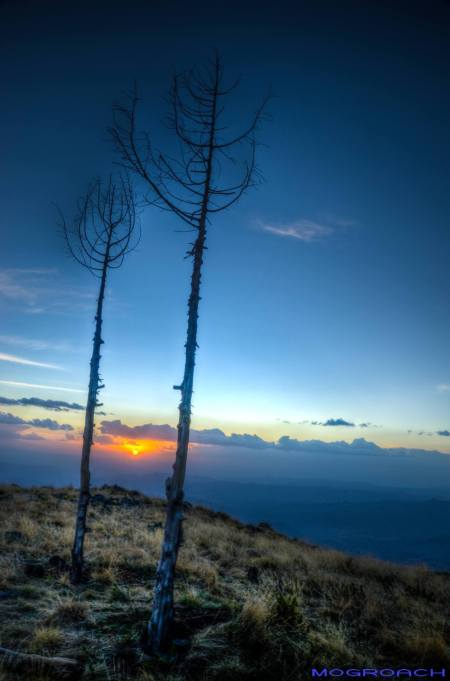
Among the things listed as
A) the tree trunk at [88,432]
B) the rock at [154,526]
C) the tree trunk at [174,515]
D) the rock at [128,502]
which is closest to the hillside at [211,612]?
the tree trunk at [174,515]

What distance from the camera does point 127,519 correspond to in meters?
16.9

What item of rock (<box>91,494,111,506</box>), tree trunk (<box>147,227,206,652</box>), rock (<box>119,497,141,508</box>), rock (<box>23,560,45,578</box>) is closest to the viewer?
tree trunk (<box>147,227,206,652</box>)

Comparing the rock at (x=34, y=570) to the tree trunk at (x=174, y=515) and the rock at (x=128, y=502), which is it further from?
the rock at (x=128, y=502)

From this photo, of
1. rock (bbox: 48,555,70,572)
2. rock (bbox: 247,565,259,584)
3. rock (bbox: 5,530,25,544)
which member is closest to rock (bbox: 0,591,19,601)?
rock (bbox: 48,555,70,572)

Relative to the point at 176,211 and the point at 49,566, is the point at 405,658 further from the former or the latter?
the point at 176,211

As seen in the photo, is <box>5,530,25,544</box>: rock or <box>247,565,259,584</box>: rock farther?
<box>5,530,25,544</box>: rock

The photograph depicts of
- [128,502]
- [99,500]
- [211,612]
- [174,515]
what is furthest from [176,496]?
[128,502]

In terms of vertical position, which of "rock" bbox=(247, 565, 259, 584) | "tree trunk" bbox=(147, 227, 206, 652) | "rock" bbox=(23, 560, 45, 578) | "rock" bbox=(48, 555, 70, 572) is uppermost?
"tree trunk" bbox=(147, 227, 206, 652)

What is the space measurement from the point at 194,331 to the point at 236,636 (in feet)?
16.6

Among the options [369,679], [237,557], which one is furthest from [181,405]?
[237,557]

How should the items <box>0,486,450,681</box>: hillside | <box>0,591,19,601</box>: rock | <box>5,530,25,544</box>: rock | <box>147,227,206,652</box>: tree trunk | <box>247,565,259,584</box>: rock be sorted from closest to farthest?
1. <box>0,486,450,681</box>: hillside
2. <box>147,227,206,652</box>: tree trunk
3. <box>0,591,19,601</box>: rock
4. <box>247,565,259,584</box>: rock
5. <box>5,530,25,544</box>: rock

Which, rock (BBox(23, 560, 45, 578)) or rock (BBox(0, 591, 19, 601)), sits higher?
rock (BBox(0, 591, 19, 601))

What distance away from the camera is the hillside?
4.98 metres

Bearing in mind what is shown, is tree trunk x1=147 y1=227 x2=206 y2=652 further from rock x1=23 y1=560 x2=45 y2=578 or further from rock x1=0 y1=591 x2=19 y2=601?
rock x1=23 y1=560 x2=45 y2=578
